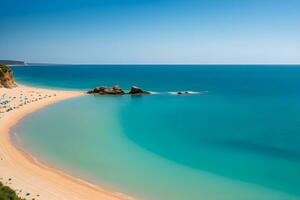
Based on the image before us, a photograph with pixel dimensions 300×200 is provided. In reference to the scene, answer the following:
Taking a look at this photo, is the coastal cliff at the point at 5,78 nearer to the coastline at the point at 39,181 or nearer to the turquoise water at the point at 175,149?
the turquoise water at the point at 175,149

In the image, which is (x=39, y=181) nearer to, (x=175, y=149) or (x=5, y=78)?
(x=175, y=149)

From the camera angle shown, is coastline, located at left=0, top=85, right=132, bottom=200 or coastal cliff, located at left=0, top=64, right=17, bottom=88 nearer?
coastline, located at left=0, top=85, right=132, bottom=200

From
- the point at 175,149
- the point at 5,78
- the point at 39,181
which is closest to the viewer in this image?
the point at 39,181

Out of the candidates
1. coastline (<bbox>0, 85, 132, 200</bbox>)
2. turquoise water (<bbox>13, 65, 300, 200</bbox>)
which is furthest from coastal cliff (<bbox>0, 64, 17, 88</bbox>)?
coastline (<bbox>0, 85, 132, 200</bbox>)

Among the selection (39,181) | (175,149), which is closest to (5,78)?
(175,149)

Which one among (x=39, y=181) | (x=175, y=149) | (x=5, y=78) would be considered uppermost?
(x=5, y=78)

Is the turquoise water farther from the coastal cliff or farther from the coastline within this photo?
the coastal cliff

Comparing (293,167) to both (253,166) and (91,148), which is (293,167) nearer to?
(253,166)

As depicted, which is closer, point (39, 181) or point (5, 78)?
point (39, 181)

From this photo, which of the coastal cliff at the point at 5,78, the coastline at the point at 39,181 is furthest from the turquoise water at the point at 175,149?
the coastal cliff at the point at 5,78

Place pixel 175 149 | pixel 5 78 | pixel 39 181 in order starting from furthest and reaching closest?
pixel 5 78, pixel 175 149, pixel 39 181

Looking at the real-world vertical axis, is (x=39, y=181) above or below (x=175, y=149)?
below

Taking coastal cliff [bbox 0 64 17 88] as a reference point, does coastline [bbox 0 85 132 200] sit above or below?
below

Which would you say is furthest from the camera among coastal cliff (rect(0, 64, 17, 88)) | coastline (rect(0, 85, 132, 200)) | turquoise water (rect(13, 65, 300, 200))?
coastal cliff (rect(0, 64, 17, 88))
